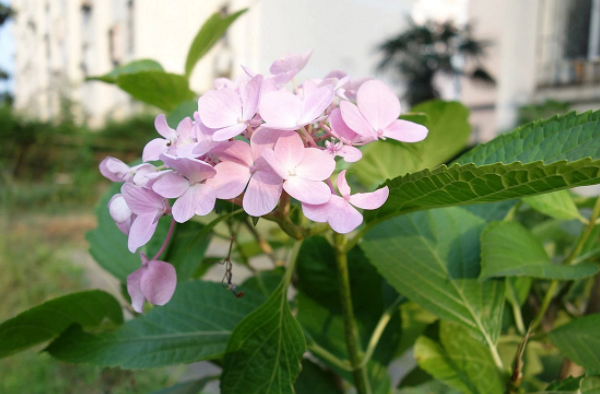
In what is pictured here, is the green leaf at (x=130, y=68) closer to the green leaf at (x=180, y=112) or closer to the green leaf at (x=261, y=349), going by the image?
the green leaf at (x=180, y=112)

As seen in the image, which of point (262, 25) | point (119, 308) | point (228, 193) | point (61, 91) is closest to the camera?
point (228, 193)

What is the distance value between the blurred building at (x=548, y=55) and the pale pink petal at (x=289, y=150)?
18.3ft

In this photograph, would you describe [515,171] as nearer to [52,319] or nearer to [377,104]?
[377,104]

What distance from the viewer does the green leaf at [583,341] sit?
25cm

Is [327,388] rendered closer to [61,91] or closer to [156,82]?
[156,82]

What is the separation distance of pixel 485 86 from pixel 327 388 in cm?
763

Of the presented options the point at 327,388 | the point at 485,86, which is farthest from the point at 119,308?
the point at 485,86

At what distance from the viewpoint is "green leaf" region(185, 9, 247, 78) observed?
1.29 ft

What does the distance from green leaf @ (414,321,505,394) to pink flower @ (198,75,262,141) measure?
0.19m

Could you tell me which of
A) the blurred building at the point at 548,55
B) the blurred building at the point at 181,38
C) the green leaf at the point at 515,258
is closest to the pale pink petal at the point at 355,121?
the green leaf at the point at 515,258

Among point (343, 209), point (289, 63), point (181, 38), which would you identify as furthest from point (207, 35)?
point (181, 38)

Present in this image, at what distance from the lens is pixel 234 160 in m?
0.19

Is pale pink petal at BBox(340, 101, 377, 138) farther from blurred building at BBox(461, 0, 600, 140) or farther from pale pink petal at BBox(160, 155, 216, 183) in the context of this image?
blurred building at BBox(461, 0, 600, 140)

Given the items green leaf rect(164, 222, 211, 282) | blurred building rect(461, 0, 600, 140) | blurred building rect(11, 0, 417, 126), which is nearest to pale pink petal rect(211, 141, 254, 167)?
green leaf rect(164, 222, 211, 282)
